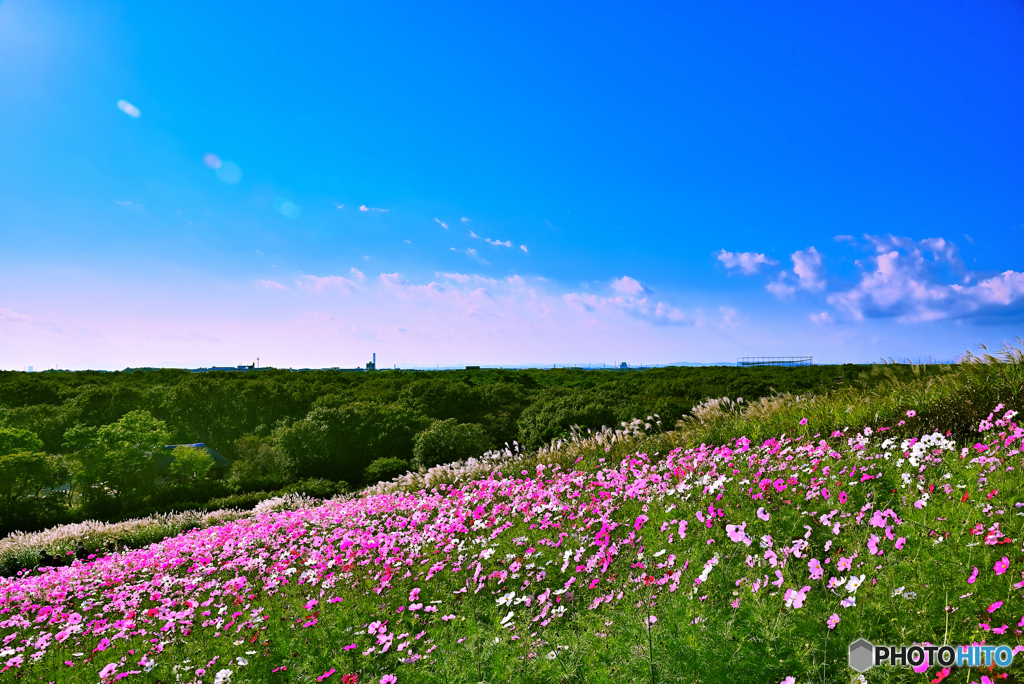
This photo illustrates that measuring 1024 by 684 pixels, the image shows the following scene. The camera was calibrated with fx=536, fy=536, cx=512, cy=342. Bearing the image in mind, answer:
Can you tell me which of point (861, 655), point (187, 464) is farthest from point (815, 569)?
point (187, 464)

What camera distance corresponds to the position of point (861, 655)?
2816 mm

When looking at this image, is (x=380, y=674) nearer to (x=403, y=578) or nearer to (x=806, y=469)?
(x=403, y=578)

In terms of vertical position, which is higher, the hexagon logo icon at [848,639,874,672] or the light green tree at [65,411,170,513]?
the hexagon logo icon at [848,639,874,672]

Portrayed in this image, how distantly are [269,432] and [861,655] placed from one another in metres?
28.5

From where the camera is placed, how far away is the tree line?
17031 mm

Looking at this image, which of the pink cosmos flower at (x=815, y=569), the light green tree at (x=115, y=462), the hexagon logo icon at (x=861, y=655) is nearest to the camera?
the hexagon logo icon at (x=861, y=655)

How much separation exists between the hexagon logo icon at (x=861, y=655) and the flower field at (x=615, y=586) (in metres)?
0.06

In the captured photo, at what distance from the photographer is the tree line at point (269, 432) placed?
17.0 metres

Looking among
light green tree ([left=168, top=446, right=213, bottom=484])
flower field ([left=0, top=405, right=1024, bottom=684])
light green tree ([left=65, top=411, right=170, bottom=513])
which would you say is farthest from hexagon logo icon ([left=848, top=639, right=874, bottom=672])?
light green tree ([left=168, top=446, right=213, bottom=484])

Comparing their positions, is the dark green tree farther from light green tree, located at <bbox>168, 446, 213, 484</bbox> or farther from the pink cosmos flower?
the pink cosmos flower

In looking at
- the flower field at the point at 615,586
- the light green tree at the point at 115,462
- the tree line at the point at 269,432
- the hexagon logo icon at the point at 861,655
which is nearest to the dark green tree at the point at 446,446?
the tree line at the point at 269,432

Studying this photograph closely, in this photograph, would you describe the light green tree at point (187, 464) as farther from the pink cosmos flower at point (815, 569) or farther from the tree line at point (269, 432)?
the pink cosmos flower at point (815, 569)

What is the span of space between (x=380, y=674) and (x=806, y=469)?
180 inches

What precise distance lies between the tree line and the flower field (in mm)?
8881
